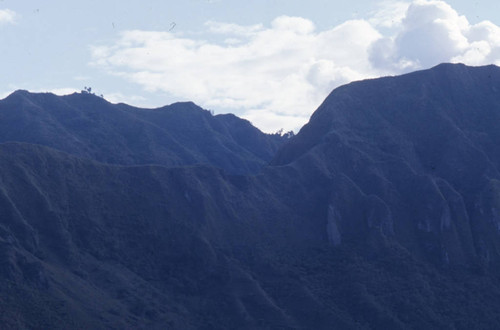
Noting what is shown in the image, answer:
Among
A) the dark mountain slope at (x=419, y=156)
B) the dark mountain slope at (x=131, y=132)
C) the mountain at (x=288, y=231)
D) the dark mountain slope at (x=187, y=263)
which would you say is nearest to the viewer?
the dark mountain slope at (x=187, y=263)

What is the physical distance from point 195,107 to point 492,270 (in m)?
92.9

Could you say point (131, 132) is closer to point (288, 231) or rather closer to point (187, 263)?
point (288, 231)

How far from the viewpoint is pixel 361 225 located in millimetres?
87500

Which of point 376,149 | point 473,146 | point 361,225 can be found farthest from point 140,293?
point 473,146

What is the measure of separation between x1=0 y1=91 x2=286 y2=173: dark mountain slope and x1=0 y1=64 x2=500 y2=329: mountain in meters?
30.4

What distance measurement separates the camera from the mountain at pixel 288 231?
69562mm

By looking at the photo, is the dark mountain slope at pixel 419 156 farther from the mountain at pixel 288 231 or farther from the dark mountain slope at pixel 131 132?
the dark mountain slope at pixel 131 132

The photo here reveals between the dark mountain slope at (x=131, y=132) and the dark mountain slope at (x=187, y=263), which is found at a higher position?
the dark mountain slope at (x=131, y=132)

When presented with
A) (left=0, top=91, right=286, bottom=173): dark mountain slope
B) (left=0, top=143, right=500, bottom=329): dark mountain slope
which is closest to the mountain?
(left=0, top=143, right=500, bottom=329): dark mountain slope

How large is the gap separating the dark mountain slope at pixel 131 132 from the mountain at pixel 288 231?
30.4m

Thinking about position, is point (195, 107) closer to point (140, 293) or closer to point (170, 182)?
point (170, 182)

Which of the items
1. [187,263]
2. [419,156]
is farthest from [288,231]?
[419,156]

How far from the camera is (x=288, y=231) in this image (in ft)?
282

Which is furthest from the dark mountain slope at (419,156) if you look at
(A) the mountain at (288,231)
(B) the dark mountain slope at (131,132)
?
(B) the dark mountain slope at (131,132)
